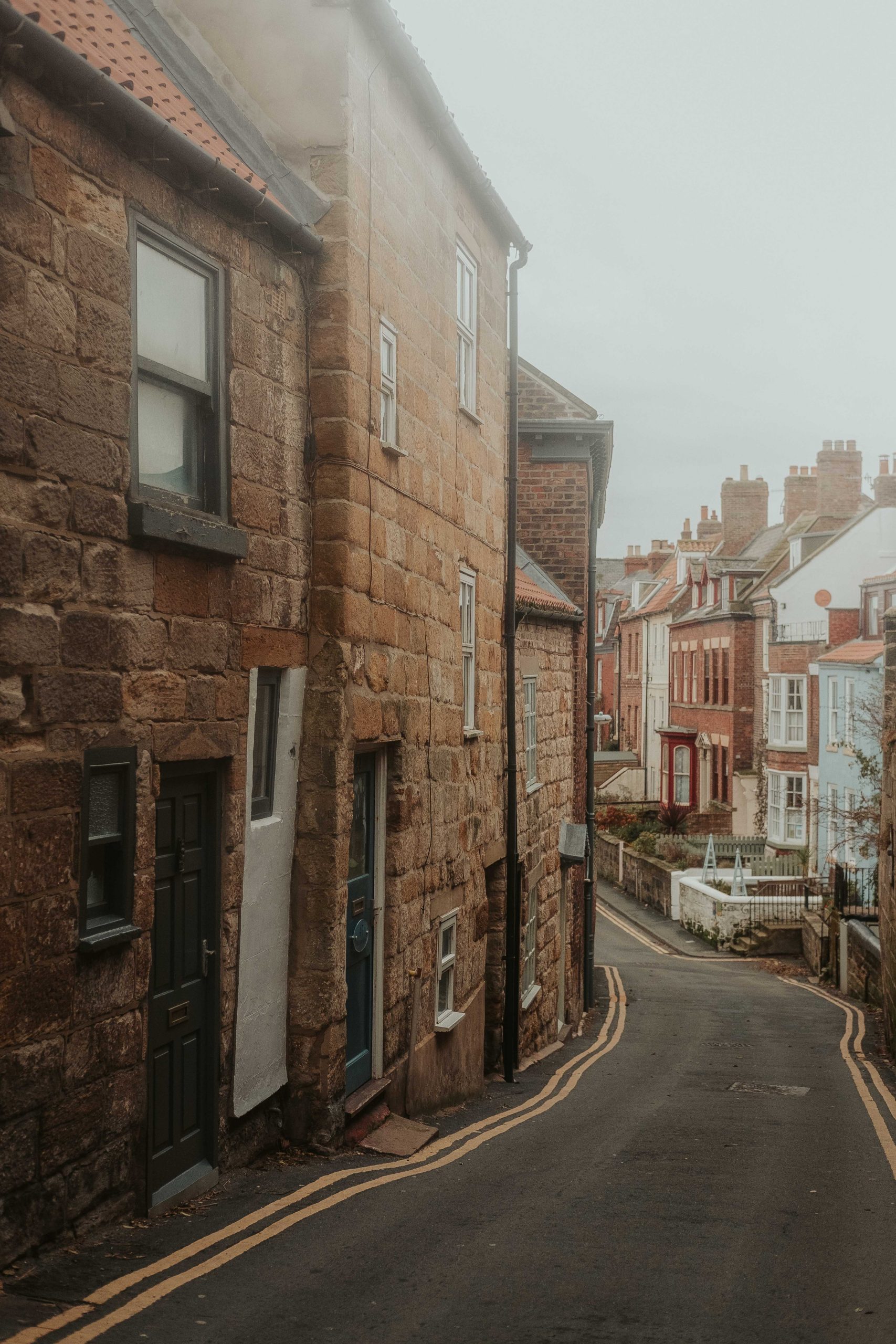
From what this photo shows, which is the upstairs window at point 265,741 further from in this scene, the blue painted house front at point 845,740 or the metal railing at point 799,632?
the metal railing at point 799,632

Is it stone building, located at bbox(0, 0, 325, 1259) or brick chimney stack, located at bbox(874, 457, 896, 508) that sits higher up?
brick chimney stack, located at bbox(874, 457, 896, 508)

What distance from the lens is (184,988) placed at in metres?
6.76

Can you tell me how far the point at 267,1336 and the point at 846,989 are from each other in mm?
22450

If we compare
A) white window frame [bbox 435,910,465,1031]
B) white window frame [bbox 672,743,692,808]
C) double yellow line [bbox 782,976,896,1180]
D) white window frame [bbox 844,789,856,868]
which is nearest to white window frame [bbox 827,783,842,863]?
white window frame [bbox 844,789,856,868]

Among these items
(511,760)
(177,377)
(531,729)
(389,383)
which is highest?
(389,383)

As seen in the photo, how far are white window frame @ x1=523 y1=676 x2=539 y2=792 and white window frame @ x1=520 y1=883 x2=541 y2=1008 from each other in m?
1.39

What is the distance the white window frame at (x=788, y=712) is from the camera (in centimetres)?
3934

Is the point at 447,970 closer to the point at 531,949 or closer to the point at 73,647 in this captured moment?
the point at 531,949

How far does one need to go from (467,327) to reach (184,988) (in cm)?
726

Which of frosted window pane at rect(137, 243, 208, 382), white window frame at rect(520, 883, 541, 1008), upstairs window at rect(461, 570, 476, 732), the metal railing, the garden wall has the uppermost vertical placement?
the metal railing

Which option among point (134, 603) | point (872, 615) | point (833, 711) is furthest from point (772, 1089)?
point (872, 615)

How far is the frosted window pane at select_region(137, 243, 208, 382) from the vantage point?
636 cm

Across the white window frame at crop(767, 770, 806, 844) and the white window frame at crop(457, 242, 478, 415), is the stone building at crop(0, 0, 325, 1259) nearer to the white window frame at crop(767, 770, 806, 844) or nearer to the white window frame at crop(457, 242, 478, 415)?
the white window frame at crop(457, 242, 478, 415)

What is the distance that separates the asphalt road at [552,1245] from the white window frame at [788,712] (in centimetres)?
2887
